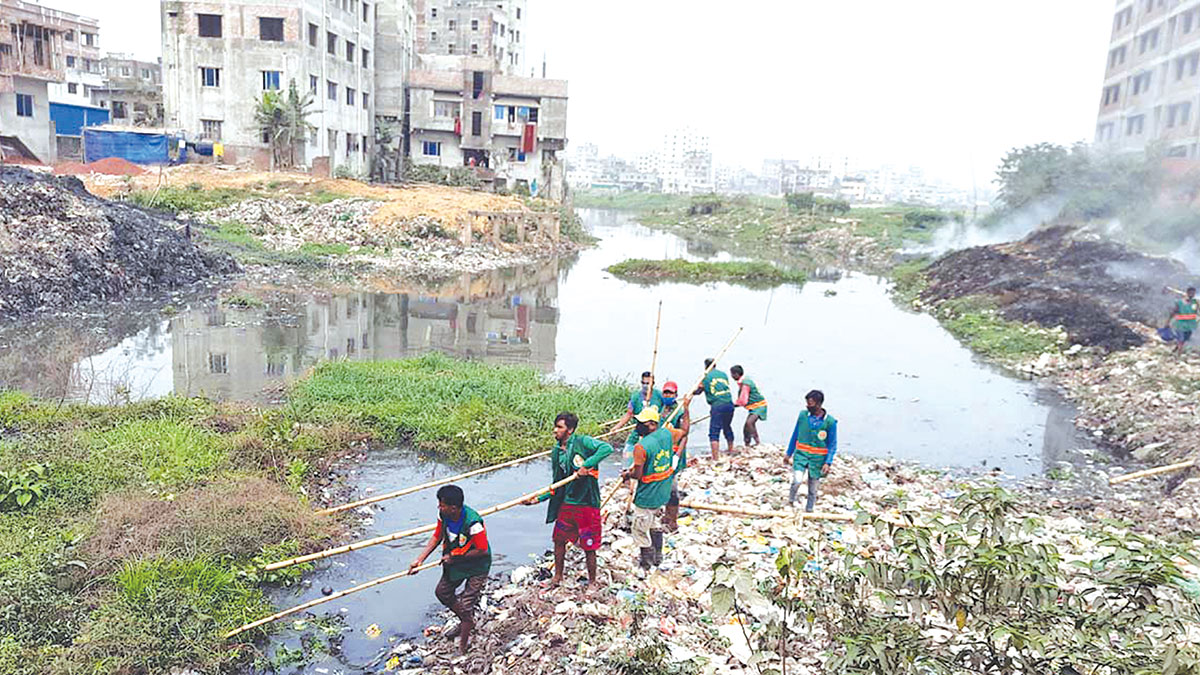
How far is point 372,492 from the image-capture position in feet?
30.6

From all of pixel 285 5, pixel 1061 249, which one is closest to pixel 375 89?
pixel 285 5

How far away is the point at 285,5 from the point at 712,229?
39944 millimetres

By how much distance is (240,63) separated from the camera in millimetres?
39281

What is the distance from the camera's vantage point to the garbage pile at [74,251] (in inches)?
703

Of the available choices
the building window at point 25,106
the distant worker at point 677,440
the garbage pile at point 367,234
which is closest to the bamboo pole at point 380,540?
the distant worker at point 677,440

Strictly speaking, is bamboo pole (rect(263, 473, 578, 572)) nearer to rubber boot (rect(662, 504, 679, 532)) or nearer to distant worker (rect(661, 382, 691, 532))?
distant worker (rect(661, 382, 691, 532))

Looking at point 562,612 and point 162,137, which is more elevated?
point 162,137

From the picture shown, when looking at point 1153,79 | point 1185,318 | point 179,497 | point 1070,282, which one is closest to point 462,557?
point 179,497

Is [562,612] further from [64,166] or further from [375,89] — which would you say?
[375,89]

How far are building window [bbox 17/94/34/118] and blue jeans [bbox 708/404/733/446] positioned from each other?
4237cm

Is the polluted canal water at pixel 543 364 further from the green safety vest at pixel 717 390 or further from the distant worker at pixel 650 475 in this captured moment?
the green safety vest at pixel 717 390

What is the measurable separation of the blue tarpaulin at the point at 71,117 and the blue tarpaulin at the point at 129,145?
5.27m

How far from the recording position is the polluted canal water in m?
8.34

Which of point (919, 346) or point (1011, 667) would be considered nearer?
point (1011, 667)
